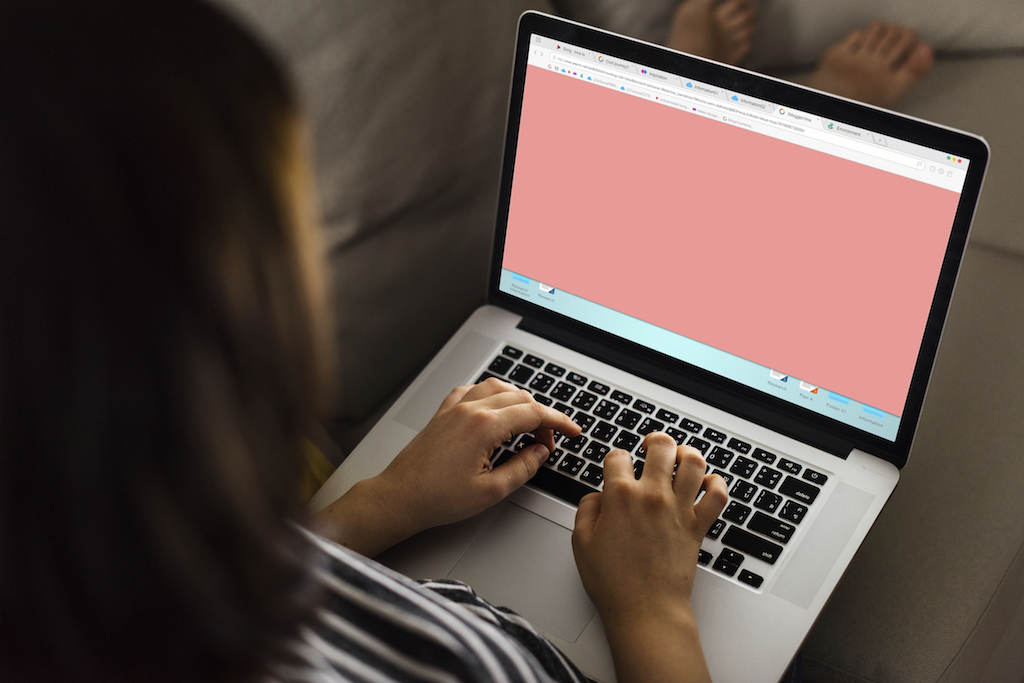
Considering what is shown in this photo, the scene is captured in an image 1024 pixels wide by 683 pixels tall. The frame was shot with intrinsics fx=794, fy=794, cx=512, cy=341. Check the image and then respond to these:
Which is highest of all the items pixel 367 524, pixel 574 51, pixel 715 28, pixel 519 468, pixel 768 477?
pixel 715 28

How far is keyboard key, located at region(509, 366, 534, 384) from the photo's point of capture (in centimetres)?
81

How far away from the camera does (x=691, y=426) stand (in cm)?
75

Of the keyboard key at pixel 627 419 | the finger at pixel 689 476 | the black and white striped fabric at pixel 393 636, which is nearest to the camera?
the black and white striped fabric at pixel 393 636

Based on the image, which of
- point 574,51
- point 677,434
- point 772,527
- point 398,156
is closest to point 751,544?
point 772,527

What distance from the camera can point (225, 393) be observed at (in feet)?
1.07

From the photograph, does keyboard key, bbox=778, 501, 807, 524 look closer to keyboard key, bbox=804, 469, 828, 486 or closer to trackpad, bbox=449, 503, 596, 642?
keyboard key, bbox=804, 469, 828, 486

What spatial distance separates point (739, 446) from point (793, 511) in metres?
0.08

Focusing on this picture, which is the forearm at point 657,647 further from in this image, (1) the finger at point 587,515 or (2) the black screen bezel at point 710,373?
(2) the black screen bezel at point 710,373

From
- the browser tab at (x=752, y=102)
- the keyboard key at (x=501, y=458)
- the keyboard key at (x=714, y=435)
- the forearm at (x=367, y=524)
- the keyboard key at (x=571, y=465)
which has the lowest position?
the forearm at (x=367, y=524)

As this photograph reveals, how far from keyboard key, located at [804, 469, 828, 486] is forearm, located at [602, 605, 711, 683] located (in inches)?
7.1

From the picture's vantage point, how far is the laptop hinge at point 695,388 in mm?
725

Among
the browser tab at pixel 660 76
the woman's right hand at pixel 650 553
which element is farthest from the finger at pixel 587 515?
the browser tab at pixel 660 76

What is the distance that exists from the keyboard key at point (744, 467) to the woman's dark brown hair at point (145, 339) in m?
0.45

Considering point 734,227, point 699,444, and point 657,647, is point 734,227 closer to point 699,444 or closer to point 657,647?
point 699,444
